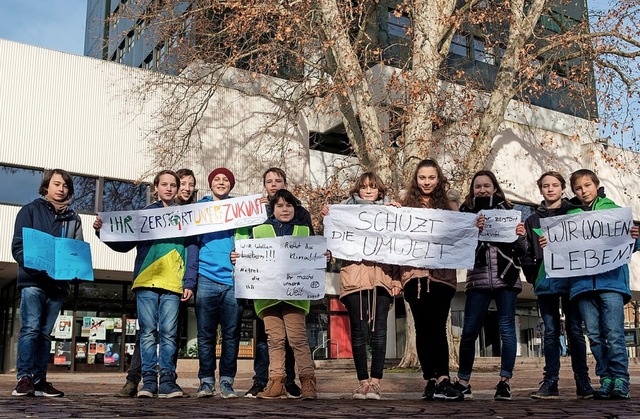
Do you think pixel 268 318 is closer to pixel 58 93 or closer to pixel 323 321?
pixel 58 93

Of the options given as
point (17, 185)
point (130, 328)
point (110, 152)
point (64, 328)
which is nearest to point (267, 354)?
point (17, 185)

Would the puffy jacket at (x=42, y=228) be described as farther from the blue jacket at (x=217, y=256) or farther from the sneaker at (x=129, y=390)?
the blue jacket at (x=217, y=256)

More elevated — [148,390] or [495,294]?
[495,294]

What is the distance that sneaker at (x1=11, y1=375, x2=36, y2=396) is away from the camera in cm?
632

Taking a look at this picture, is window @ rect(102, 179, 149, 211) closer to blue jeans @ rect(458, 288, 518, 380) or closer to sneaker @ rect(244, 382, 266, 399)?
sneaker @ rect(244, 382, 266, 399)

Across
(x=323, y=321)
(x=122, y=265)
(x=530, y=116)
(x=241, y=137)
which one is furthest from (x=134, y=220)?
(x=530, y=116)

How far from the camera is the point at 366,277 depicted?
6316 mm

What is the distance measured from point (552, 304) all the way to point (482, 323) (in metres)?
0.78

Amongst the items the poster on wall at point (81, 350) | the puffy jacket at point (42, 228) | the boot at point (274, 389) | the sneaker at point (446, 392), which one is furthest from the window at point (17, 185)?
the sneaker at point (446, 392)

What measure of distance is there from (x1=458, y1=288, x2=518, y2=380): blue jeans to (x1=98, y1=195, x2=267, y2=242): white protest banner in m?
2.10

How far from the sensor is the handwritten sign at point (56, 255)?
6469 millimetres

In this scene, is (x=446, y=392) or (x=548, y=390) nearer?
(x=446, y=392)

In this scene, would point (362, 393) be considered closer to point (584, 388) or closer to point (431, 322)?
point (431, 322)

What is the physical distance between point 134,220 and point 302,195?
1135cm
